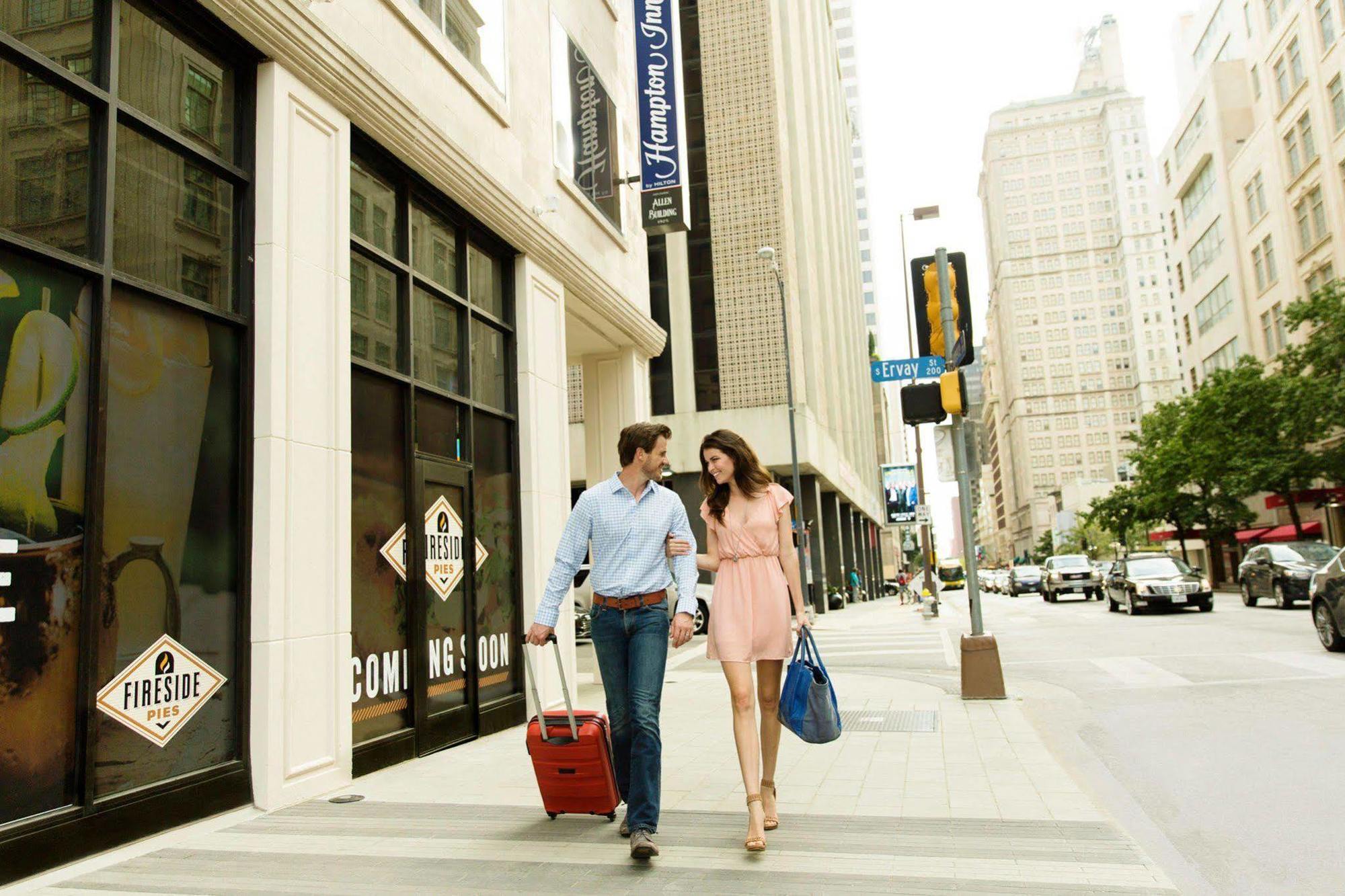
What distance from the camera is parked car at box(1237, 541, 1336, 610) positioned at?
2134cm

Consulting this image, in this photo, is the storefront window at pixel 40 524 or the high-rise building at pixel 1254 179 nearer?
the storefront window at pixel 40 524

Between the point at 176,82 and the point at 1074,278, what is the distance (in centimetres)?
17216

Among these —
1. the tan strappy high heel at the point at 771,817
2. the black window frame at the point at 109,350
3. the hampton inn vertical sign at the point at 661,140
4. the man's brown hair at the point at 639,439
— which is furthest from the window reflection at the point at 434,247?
the hampton inn vertical sign at the point at 661,140

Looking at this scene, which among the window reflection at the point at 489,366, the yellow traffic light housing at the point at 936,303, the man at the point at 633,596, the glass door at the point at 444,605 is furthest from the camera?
the yellow traffic light housing at the point at 936,303

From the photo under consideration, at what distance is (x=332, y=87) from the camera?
6918 millimetres

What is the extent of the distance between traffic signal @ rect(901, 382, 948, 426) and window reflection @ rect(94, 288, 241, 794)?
22.1 feet

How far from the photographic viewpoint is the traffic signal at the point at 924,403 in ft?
33.8

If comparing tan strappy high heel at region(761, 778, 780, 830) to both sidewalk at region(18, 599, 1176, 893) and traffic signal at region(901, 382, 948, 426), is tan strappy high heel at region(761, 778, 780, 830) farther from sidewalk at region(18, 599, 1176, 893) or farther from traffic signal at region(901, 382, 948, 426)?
traffic signal at region(901, 382, 948, 426)

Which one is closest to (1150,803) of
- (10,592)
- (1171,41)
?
(10,592)

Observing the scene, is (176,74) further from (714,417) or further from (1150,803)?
(714,417)

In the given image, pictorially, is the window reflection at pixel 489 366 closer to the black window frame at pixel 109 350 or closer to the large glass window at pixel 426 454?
the large glass window at pixel 426 454

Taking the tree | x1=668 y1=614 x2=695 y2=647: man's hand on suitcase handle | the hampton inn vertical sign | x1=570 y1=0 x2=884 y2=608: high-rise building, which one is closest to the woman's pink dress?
x1=668 y1=614 x2=695 y2=647: man's hand on suitcase handle

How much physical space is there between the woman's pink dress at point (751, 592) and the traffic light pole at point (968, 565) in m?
5.35

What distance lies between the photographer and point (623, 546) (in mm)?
4848
